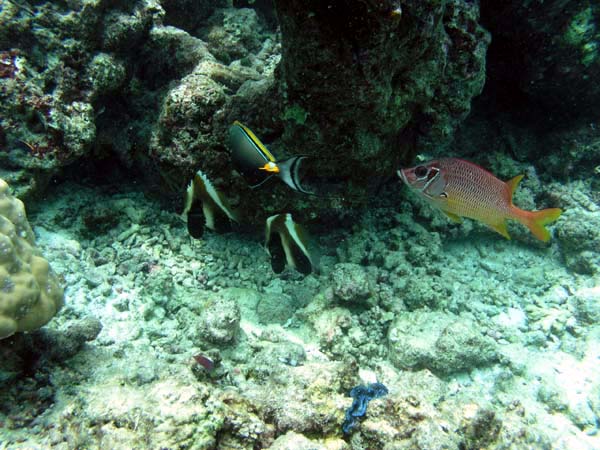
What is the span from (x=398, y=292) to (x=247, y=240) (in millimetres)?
2111

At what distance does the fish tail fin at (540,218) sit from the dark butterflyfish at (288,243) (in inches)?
69.1

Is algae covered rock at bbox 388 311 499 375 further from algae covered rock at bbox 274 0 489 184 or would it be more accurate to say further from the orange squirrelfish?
algae covered rock at bbox 274 0 489 184

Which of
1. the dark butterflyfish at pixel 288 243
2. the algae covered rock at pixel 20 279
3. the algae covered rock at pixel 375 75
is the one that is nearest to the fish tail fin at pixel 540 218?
the algae covered rock at pixel 375 75

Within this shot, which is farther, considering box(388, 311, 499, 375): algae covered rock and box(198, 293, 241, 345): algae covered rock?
box(388, 311, 499, 375): algae covered rock

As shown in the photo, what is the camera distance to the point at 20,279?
97.4 inches

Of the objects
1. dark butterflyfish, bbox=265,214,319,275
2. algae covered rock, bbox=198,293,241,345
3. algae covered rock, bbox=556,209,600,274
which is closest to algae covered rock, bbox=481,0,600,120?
algae covered rock, bbox=556,209,600,274

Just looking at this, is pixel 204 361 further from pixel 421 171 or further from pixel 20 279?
pixel 421 171

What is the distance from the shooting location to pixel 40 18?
376 centimetres

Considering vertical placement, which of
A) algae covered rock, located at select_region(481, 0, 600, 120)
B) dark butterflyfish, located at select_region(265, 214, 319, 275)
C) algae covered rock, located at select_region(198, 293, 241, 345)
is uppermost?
algae covered rock, located at select_region(481, 0, 600, 120)

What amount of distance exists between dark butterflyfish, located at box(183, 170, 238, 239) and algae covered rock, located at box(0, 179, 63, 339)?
3.79ft

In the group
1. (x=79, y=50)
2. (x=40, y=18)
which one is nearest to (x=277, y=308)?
(x=79, y=50)

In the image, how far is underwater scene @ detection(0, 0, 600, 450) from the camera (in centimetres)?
249

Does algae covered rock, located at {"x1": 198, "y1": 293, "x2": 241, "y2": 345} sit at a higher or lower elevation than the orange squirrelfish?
lower

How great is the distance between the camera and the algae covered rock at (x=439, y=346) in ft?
12.4
